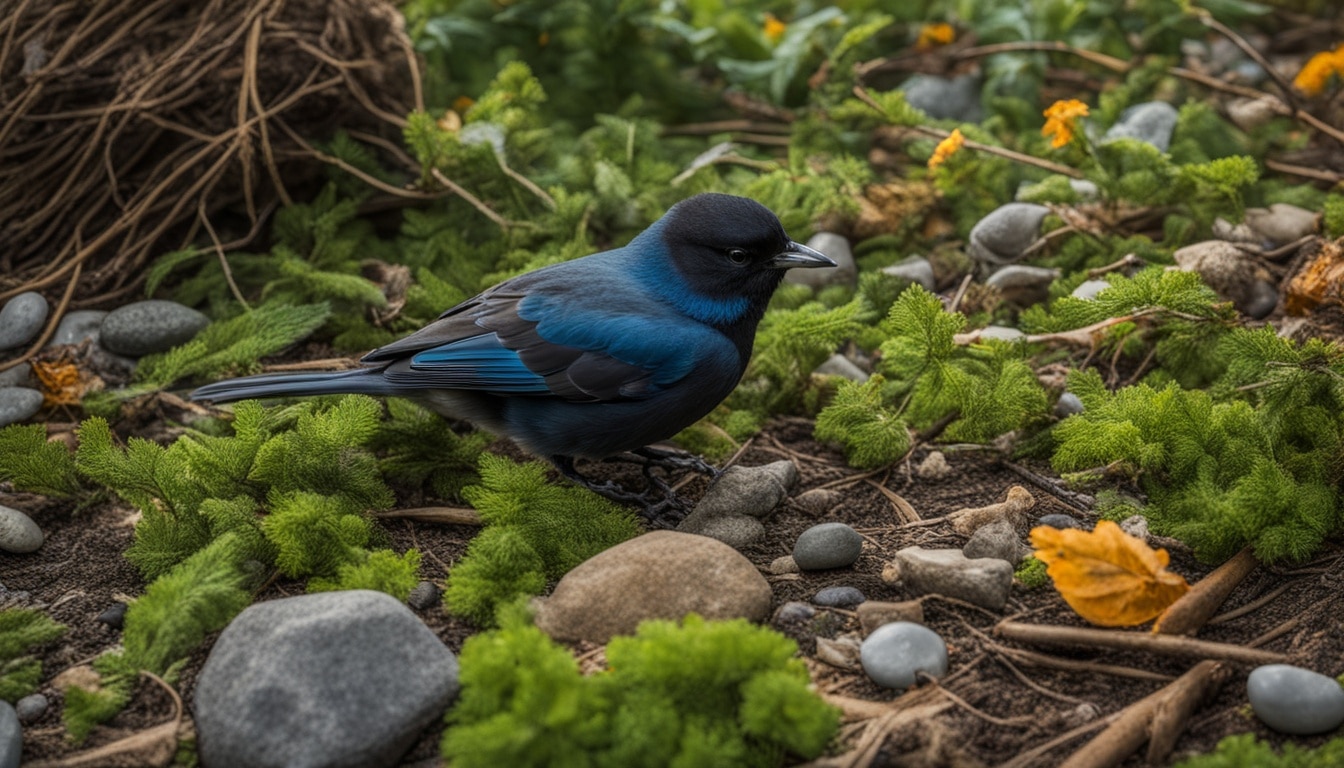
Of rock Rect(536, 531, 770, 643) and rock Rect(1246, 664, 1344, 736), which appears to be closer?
rock Rect(1246, 664, 1344, 736)

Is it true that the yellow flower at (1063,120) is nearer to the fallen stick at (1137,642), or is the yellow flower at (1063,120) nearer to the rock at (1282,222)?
the rock at (1282,222)

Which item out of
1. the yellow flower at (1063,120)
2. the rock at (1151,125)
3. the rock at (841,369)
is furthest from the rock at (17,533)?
the rock at (1151,125)

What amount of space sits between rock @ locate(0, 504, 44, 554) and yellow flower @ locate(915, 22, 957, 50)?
5231mm

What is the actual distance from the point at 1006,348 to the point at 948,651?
143cm

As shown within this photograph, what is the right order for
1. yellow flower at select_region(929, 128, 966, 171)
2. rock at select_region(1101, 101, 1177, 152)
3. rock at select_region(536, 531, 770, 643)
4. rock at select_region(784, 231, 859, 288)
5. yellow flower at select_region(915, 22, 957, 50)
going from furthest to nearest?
yellow flower at select_region(915, 22, 957, 50)
rock at select_region(1101, 101, 1177, 152)
rock at select_region(784, 231, 859, 288)
yellow flower at select_region(929, 128, 966, 171)
rock at select_region(536, 531, 770, 643)

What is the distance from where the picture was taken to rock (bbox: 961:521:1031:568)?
3.43 meters

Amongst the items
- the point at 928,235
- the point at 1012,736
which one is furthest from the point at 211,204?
the point at 1012,736

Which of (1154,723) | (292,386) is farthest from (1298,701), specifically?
(292,386)

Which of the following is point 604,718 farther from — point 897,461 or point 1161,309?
point 1161,309

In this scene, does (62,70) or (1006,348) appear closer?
(1006,348)

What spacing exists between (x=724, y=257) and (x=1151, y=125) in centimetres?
283

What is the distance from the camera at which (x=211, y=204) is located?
5.47 m

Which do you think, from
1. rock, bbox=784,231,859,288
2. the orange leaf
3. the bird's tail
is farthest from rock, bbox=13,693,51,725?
rock, bbox=784,231,859,288

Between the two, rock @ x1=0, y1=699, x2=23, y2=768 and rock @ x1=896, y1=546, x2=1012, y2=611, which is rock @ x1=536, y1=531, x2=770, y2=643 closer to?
rock @ x1=896, y1=546, x2=1012, y2=611
